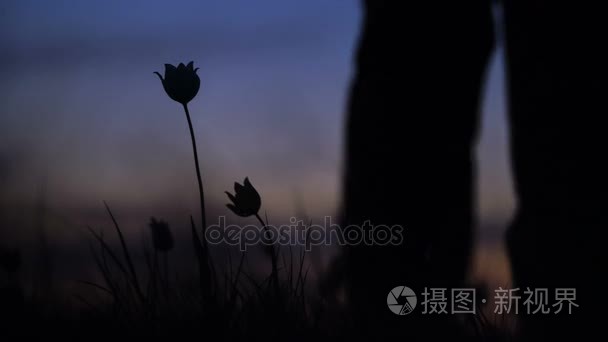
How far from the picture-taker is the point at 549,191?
107 centimetres

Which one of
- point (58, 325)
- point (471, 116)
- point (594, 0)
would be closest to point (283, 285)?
point (58, 325)

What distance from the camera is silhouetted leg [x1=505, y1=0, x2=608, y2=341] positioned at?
104cm

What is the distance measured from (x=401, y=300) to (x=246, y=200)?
1.26ft

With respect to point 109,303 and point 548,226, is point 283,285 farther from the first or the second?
point 548,226

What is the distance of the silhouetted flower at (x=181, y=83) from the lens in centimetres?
114

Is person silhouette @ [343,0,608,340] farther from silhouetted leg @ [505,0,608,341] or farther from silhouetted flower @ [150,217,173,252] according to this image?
silhouetted flower @ [150,217,173,252]

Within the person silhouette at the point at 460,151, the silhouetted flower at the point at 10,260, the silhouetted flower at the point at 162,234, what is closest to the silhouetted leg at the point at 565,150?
the person silhouette at the point at 460,151

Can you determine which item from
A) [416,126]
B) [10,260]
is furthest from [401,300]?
[10,260]

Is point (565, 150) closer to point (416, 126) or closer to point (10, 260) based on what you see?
point (416, 126)

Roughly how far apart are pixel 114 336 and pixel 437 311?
1.92ft

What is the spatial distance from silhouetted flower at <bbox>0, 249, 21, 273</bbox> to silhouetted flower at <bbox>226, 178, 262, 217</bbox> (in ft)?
2.07

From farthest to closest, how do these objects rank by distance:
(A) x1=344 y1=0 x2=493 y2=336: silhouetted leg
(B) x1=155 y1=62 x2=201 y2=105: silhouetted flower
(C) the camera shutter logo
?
(A) x1=344 y1=0 x2=493 y2=336: silhouetted leg → (C) the camera shutter logo → (B) x1=155 y1=62 x2=201 y2=105: silhouetted flower

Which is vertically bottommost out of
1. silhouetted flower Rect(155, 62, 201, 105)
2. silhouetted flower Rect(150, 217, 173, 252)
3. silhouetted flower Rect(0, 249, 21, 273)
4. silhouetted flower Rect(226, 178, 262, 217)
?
silhouetted flower Rect(0, 249, 21, 273)

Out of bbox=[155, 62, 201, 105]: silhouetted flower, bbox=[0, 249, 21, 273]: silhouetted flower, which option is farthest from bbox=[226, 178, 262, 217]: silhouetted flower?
bbox=[0, 249, 21, 273]: silhouetted flower
